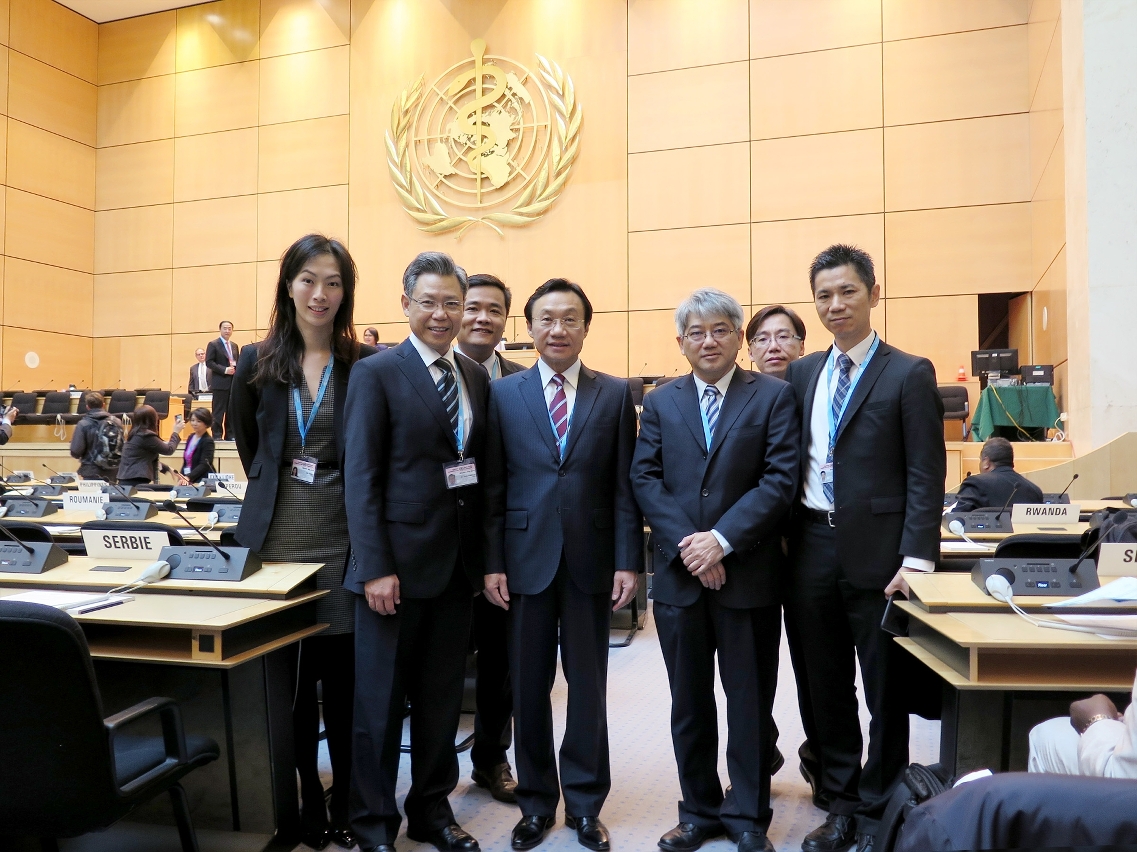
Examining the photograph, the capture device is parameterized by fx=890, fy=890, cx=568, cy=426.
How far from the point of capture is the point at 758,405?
2432 millimetres

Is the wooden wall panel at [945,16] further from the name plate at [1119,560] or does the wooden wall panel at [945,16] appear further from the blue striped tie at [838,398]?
the name plate at [1119,560]

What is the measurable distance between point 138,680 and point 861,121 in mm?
10060

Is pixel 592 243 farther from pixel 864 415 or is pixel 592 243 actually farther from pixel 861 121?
pixel 864 415

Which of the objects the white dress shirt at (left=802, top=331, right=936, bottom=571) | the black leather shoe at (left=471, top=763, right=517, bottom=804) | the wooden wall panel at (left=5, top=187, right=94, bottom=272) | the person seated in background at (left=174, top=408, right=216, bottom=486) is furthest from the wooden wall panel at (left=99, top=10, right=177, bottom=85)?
the white dress shirt at (left=802, top=331, right=936, bottom=571)

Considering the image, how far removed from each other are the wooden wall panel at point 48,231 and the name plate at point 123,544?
12.4 metres

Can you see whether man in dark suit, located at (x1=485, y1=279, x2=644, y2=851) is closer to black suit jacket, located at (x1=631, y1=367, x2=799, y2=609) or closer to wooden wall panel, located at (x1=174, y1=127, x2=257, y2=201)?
black suit jacket, located at (x1=631, y1=367, x2=799, y2=609)

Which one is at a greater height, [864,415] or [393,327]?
[393,327]

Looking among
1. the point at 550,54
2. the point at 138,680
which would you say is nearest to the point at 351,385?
the point at 138,680

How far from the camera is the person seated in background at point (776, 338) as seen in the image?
3570 millimetres

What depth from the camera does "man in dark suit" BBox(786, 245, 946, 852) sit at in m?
2.29

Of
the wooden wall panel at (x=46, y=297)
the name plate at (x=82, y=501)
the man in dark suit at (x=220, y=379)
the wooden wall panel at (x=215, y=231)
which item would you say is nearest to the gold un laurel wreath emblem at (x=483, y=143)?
the wooden wall panel at (x=215, y=231)

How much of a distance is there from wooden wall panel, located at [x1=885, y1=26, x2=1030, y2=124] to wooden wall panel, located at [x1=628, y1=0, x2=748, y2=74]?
180cm

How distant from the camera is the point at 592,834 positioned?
243 cm

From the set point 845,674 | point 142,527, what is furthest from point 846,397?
point 142,527
